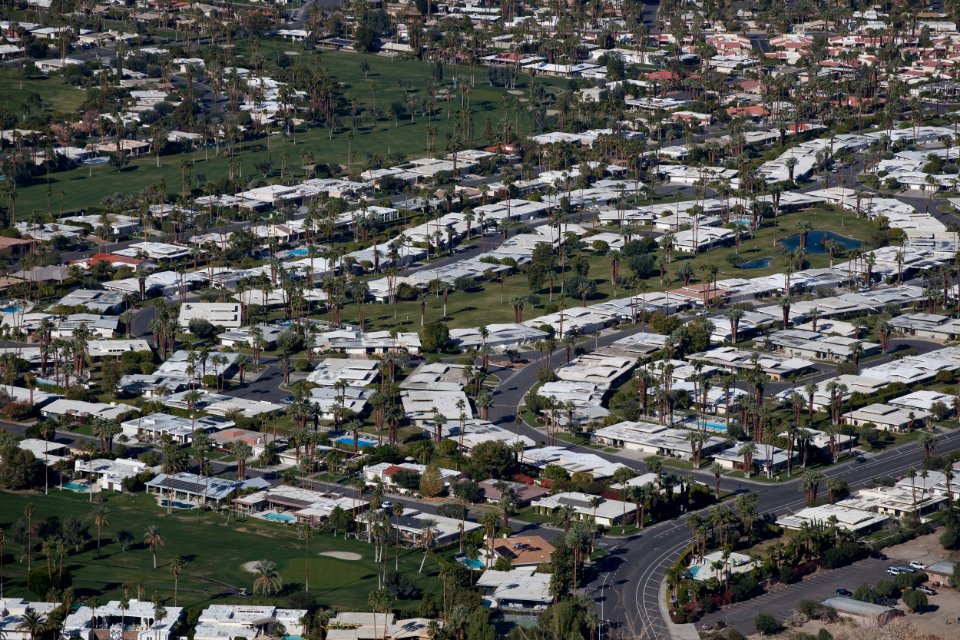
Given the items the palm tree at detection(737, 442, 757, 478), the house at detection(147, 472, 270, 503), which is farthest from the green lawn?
the palm tree at detection(737, 442, 757, 478)

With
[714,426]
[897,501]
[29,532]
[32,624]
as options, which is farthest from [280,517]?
[897,501]

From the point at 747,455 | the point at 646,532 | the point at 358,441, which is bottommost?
the point at 646,532

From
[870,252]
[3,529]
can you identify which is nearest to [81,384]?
[3,529]

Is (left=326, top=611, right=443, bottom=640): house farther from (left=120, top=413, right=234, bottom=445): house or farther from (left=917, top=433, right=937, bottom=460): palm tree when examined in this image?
(left=917, top=433, right=937, bottom=460): palm tree

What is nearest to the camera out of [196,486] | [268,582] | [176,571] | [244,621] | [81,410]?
[244,621]

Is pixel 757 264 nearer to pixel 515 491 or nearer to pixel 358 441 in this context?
pixel 358 441

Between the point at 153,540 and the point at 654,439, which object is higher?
the point at 153,540
